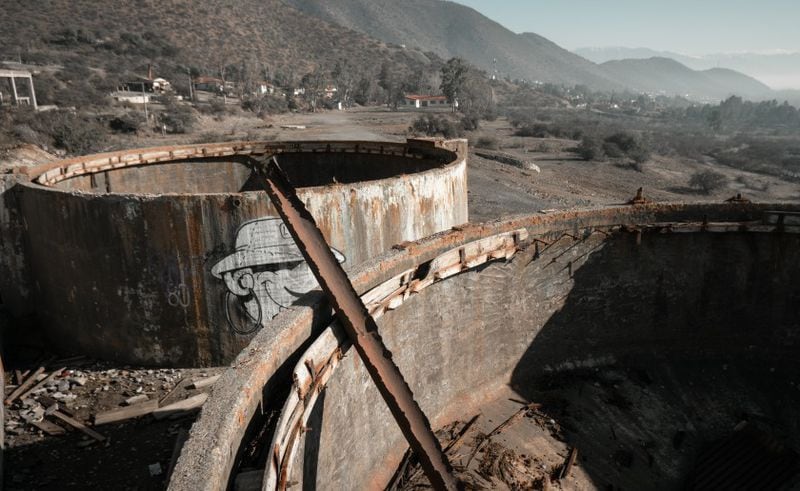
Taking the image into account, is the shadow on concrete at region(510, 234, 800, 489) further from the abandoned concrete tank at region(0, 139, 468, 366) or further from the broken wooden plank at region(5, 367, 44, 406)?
the broken wooden plank at region(5, 367, 44, 406)

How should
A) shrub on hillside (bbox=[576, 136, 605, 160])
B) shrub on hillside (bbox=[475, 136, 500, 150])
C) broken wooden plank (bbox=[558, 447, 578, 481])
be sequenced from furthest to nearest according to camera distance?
shrub on hillside (bbox=[475, 136, 500, 150]), shrub on hillside (bbox=[576, 136, 605, 160]), broken wooden plank (bbox=[558, 447, 578, 481])

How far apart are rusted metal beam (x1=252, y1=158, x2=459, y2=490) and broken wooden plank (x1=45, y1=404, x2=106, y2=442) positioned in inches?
175

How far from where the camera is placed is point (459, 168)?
Result: 440 inches

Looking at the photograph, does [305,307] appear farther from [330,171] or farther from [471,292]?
[330,171]

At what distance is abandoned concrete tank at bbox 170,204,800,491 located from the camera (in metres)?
6.25

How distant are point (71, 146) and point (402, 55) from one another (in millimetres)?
121760

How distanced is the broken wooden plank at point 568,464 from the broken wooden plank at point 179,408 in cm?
489

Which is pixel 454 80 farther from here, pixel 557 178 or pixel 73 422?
pixel 73 422

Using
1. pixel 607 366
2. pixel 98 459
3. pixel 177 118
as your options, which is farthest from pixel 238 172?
pixel 177 118

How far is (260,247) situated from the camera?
320 inches

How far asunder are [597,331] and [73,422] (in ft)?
26.0

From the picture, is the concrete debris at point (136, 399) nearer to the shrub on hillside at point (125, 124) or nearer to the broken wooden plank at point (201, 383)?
the broken wooden plank at point (201, 383)

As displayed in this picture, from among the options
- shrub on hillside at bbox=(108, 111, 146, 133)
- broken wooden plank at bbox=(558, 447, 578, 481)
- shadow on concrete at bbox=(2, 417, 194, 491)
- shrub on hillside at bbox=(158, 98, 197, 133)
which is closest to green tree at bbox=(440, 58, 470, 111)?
shrub on hillside at bbox=(158, 98, 197, 133)

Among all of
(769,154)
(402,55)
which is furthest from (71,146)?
(402,55)
